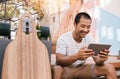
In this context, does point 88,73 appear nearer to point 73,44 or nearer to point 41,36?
point 73,44

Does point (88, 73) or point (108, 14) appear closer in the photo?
point (88, 73)

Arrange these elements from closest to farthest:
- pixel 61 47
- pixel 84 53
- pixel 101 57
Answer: pixel 84 53, pixel 101 57, pixel 61 47

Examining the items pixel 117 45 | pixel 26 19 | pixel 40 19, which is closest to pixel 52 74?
pixel 26 19

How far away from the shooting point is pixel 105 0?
4719 millimetres

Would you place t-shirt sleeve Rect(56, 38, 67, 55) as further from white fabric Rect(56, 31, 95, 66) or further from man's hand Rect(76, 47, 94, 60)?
man's hand Rect(76, 47, 94, 60)

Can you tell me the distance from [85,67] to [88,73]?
69 mm

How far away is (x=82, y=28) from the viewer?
2.51m

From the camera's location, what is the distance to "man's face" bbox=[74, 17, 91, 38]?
98.5 inches

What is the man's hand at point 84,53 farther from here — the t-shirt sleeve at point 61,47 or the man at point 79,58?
the t-shirt sleeve at point 61,47

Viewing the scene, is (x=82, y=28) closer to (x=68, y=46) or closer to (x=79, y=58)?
(x=68, y=46)

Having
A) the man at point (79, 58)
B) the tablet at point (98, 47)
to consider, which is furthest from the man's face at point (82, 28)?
the tablet at point (98, 47)

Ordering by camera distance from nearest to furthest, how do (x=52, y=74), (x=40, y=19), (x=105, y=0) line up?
(x=52, y=74) < (x=40, y=19) < (x=105, y=0)

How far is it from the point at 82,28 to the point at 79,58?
0.41 metres

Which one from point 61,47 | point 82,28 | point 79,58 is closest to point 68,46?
point 61,47
